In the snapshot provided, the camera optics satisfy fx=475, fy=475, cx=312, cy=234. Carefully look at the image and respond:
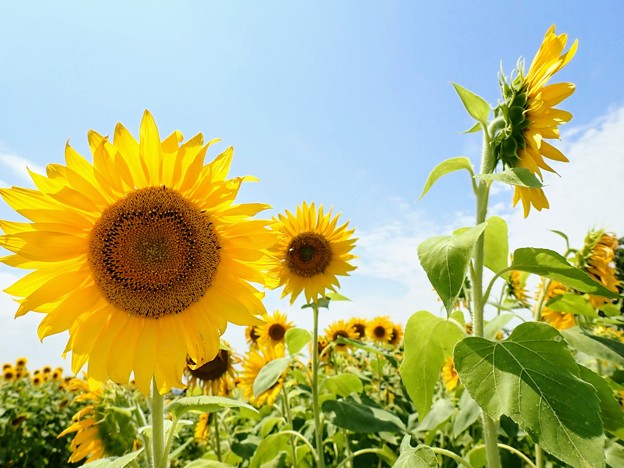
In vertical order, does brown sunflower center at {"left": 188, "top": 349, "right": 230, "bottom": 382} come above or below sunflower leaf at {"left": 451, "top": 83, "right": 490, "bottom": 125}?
below

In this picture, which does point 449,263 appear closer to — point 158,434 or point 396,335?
point 158,434

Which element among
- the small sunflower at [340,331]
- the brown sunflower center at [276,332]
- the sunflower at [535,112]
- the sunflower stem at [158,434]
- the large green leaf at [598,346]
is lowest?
the sunflower stem at [158,434]

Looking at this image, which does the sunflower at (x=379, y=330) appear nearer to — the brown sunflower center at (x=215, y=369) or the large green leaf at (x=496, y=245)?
the brown sunflower center at (x=215, y=369)

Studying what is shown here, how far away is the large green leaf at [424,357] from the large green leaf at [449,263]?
0.37 m

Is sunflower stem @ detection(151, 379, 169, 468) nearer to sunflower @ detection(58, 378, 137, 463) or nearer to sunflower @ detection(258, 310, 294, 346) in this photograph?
sunflower @ detection(58, 378, 137, 463)

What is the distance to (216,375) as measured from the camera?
3.97m

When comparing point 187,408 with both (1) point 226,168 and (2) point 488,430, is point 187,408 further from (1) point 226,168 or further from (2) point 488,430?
(2) point 488,430

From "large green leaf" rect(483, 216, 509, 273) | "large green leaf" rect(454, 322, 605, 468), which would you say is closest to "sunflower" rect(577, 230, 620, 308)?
"large green leaf" rect(483, 216, 509, 273)

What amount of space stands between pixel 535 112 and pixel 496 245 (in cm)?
53

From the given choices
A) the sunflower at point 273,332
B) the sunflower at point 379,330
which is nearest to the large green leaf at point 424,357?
the sunflower at point 273,332

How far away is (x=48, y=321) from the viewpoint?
4.89 ft

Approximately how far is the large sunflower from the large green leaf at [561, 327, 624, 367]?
4.52 ft

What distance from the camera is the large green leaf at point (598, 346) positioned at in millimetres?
1897

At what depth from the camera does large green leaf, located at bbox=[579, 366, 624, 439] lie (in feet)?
5.07
